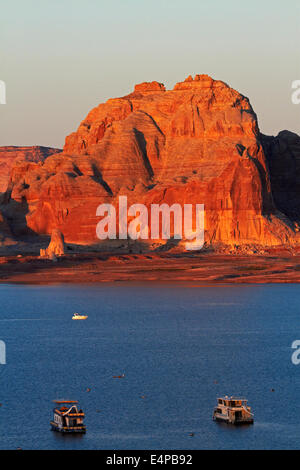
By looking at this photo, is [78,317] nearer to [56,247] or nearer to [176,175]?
[56,247]

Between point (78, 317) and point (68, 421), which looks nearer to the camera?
point (68, 421)

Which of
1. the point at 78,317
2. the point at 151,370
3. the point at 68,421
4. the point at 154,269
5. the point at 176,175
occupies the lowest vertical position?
the point at 78,317

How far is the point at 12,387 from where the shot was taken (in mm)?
57344

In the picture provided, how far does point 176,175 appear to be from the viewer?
18350 cm

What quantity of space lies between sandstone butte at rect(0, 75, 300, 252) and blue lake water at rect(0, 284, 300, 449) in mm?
58380

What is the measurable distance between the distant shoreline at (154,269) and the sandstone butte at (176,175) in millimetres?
12274

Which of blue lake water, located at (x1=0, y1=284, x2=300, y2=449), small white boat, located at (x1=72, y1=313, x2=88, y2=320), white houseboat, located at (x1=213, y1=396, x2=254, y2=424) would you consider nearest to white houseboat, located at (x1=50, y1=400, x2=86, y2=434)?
blue lake water, located at (x1=0, y1=284, x2=300, y2=449)

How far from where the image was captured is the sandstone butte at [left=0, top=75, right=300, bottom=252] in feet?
566

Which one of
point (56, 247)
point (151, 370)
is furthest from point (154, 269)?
point (151, 370)

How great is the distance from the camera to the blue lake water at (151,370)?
151ft

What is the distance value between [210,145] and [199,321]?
3681 inches

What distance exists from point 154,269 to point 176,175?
41.0m

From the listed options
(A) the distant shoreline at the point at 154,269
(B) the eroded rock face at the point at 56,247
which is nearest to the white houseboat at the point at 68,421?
(A) the distant shoreline at the point at 154,269

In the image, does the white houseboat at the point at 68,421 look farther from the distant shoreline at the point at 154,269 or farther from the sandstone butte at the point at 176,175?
the sandstone butte at the point at 176,175
